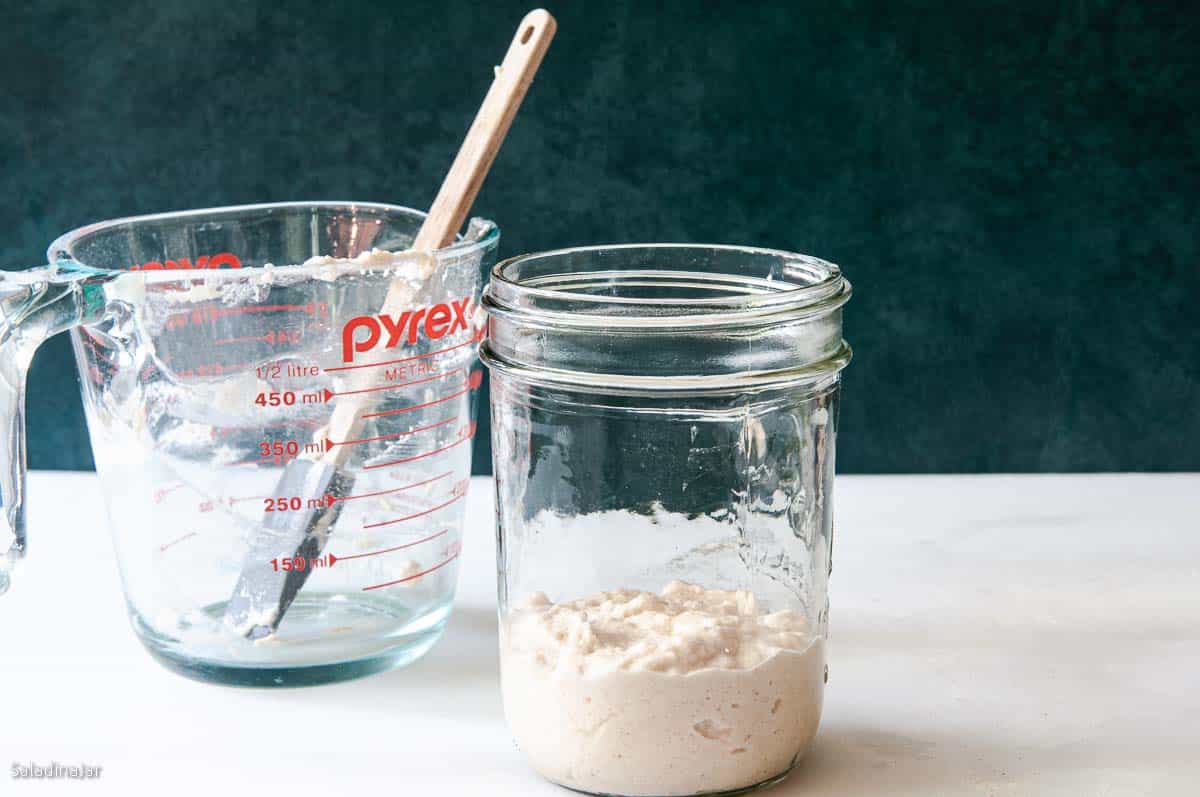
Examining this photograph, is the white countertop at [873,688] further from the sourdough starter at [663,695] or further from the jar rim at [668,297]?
the jar rim at [668,297]

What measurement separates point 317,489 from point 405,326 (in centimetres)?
10

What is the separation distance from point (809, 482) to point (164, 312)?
0.35 metres

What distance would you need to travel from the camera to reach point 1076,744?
0.73 metres

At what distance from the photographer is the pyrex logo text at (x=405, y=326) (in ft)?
2.52

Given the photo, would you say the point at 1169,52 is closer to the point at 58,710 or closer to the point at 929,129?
the point at 929,129

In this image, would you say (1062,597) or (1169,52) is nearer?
Result: (1062,597)

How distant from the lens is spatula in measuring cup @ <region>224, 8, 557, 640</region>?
782 millimetres

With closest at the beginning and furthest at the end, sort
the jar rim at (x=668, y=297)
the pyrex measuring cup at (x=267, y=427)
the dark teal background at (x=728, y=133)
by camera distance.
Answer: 1. the jar rim at (x=668, y=297)
2. the pyrex measuring cup at (x=267, y=427)
3. the dark teal background at (x=728, y=133)

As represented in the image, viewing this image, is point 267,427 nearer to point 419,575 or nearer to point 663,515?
point 419,575

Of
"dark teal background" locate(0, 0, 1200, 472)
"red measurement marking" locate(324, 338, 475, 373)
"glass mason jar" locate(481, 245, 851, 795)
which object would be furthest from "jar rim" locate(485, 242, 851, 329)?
"dark teal background" locate(0, 0, 1200, 472)

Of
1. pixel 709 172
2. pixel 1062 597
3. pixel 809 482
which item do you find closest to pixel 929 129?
pixel 709 172

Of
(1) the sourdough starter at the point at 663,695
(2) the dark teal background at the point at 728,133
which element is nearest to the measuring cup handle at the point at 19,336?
(1) the sourdough starter at the point at 663,695

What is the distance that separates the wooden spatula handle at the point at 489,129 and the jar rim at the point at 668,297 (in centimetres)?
10

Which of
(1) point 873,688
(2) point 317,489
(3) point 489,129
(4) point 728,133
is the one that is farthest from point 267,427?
(4) point 728,133
